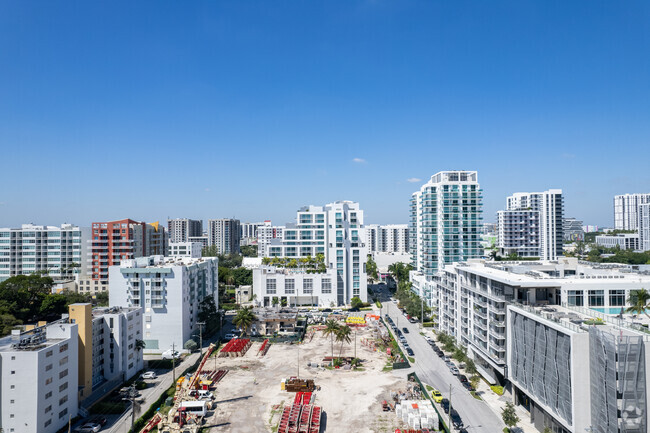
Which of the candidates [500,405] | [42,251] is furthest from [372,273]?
[500,405]

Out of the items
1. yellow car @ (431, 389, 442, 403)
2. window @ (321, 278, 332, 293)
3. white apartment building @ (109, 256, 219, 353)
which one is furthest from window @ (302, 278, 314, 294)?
yellow car @ (431, 389, 442, 403)

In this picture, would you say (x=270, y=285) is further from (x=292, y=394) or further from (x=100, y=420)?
(x=100, y=420)

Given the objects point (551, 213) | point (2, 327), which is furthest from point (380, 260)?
point (2, 327)

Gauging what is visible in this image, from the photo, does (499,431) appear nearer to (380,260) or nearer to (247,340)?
(247,340)

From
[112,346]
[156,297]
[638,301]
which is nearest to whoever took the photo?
[638,301]

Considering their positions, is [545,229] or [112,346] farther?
[545,229]

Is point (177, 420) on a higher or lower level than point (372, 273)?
lower

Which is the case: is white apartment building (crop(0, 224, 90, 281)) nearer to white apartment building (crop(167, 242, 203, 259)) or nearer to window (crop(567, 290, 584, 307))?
white apartment building (crop(167, 242, 203, 259))

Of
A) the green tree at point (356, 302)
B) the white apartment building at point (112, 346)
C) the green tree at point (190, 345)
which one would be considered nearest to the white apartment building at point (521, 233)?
the green tree at point (356, 302)
